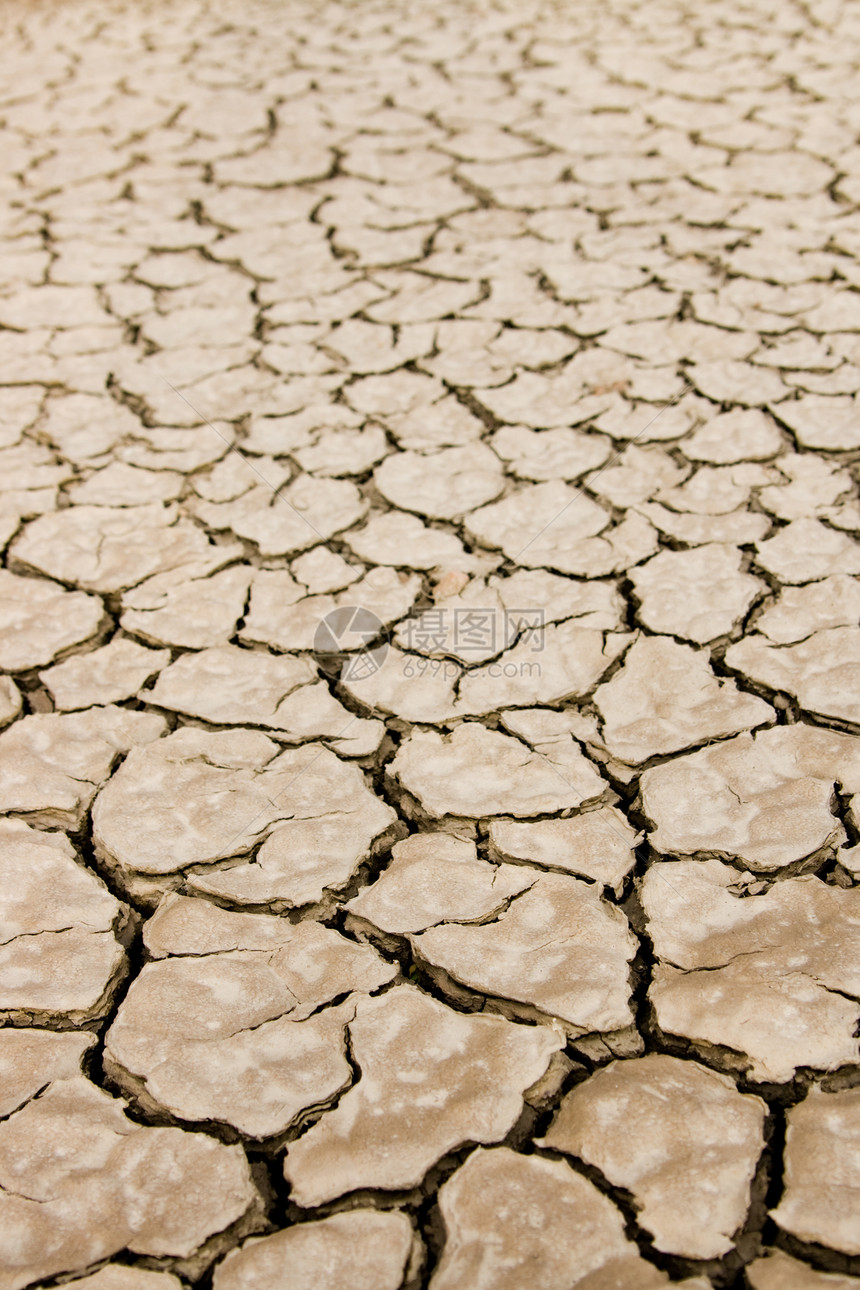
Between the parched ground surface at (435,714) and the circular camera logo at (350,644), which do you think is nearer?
the parched ground surface at (435,714)

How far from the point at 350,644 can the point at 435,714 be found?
0.75ft

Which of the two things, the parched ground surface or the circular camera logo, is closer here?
the parched ground surface

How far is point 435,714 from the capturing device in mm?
1513

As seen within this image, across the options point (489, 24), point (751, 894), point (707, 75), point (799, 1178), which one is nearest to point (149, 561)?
point (751, 894)

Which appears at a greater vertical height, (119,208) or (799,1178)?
(119,208)

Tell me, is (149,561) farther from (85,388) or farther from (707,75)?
(707,75)

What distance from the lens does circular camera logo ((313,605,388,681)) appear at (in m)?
1.60

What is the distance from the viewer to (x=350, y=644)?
1.64 meters

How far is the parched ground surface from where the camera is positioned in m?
0.96

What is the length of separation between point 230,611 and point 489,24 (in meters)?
3.74

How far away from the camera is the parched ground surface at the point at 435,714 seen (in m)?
0.96

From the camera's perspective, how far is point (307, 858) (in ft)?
4.26

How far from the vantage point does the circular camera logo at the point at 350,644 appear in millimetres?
1596

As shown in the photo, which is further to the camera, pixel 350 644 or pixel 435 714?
pixel 350 644
